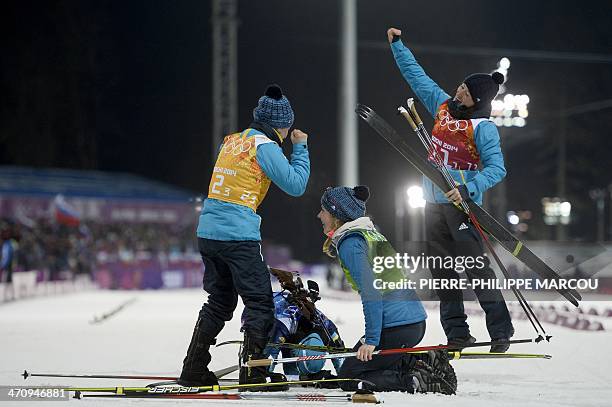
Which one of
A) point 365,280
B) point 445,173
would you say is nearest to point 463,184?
point 445,173

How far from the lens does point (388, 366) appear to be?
208 inches

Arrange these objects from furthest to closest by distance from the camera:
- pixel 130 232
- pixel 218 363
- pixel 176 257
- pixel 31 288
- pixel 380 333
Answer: pixel 130 232 < pixel 176 257 < pixel 31 288 < pixel 218 363 < pixel 380 333

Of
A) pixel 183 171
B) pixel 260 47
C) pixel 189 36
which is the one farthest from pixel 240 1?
pixel 183 171

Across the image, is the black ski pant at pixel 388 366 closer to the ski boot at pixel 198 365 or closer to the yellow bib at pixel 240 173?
the ski boot at pixel 198 365

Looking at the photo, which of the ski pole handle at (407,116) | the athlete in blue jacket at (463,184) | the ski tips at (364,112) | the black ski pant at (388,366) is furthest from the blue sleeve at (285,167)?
the black ski pant at (388,366)

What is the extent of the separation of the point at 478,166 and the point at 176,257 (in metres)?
20.1

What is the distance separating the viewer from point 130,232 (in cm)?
2953

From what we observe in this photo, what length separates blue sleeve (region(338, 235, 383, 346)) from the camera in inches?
196

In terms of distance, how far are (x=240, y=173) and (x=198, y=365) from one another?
3.56ft

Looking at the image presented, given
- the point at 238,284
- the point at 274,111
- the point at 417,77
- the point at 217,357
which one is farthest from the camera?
the point at 217,357

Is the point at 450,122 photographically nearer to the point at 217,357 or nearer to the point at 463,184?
the point at 463,184

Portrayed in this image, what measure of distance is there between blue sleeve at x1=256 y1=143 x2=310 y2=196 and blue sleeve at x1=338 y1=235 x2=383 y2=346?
39cm

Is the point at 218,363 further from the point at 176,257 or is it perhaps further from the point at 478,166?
the point at 176,257

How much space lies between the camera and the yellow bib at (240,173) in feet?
17.0
